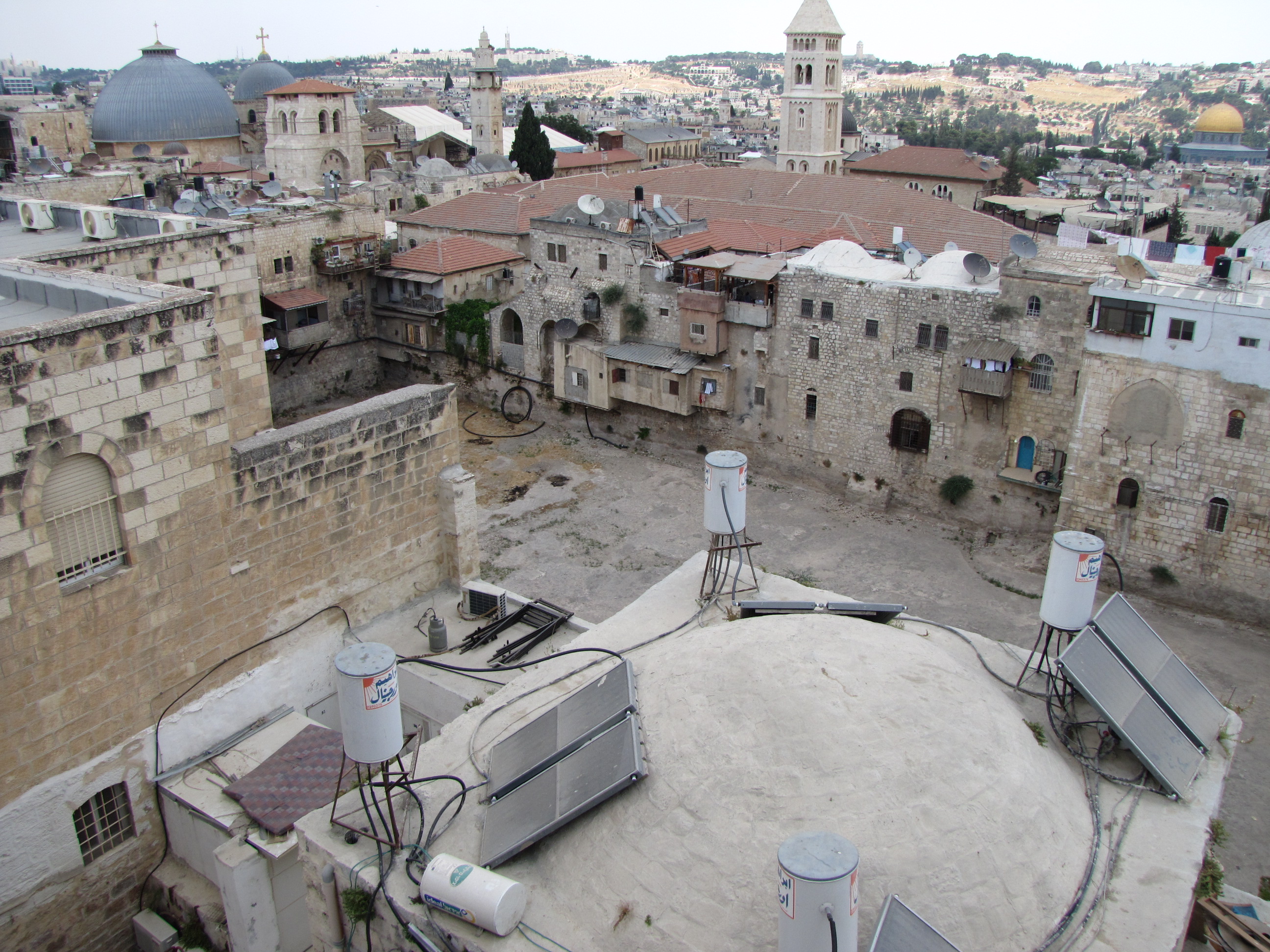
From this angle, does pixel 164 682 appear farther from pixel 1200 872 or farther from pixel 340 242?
pixel 340 242

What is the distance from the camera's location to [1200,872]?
9.47m

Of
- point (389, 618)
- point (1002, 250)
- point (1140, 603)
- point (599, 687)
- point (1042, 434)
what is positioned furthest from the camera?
point (1002, 250)

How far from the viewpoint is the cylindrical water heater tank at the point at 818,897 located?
736 cm

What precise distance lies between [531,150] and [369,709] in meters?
68.1

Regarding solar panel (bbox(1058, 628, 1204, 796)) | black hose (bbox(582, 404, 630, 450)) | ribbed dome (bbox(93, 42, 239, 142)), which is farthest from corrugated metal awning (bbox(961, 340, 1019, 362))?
ribbed dome (bbox(93, 42, 239, 142))

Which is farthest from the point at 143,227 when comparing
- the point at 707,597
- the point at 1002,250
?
the point at 1002,250

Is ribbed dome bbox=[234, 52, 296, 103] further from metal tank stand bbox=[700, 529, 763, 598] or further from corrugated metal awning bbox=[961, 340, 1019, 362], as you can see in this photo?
metal tank stand bbox=[700, 529, 763, 598]

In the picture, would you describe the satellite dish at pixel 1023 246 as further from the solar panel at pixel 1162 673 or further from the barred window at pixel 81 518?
the barred window at pixel 81 518

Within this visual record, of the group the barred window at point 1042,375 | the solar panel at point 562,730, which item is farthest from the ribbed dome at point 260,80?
the solar panel at point 562,730

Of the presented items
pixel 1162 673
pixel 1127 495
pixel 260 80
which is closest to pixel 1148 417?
pixel 1127 495

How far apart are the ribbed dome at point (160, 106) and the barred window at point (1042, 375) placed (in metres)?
66.1

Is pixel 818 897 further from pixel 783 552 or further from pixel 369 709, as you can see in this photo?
pixel 783 552

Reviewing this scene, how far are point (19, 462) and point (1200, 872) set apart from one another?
1363cm

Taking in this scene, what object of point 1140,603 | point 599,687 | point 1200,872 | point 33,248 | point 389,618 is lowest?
point 1140,603
